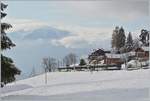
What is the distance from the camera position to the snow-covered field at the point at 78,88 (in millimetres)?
3070

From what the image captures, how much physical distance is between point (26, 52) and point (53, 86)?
0.70 m

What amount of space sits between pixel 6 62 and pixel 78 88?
0.80 metres

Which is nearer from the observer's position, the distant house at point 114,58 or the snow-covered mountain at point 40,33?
the snow-covered mountain at point 40,33

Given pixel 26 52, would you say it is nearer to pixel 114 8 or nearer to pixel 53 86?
pixel 53 86

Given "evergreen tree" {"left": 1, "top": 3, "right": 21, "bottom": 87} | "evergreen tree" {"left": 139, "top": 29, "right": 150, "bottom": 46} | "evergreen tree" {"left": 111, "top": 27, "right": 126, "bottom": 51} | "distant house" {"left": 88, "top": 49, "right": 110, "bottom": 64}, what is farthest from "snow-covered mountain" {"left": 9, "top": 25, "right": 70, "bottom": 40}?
"evergreen tree" {"left": 139, "top": 29, "right": 150, "bottom": 46}

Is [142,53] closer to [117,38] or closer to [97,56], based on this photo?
[117,38]

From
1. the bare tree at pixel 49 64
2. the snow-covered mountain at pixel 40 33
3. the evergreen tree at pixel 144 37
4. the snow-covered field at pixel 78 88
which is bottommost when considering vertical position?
the snow-covered field at pixel 78 88

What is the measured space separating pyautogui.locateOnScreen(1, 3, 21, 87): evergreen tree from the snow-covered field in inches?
3.6

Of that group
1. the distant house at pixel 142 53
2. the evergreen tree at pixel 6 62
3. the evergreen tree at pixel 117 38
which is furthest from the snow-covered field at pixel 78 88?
the evergreen tree at pixel 117 38

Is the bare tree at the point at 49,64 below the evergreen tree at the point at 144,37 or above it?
below

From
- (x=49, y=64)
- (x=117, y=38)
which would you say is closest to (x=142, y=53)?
(x=117, y=38)

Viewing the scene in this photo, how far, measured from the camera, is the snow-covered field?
307 cm

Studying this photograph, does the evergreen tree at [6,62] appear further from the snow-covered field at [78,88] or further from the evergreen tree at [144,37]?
the evergreen tree at [144,37]

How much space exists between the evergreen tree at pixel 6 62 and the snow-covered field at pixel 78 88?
0.09 meters
